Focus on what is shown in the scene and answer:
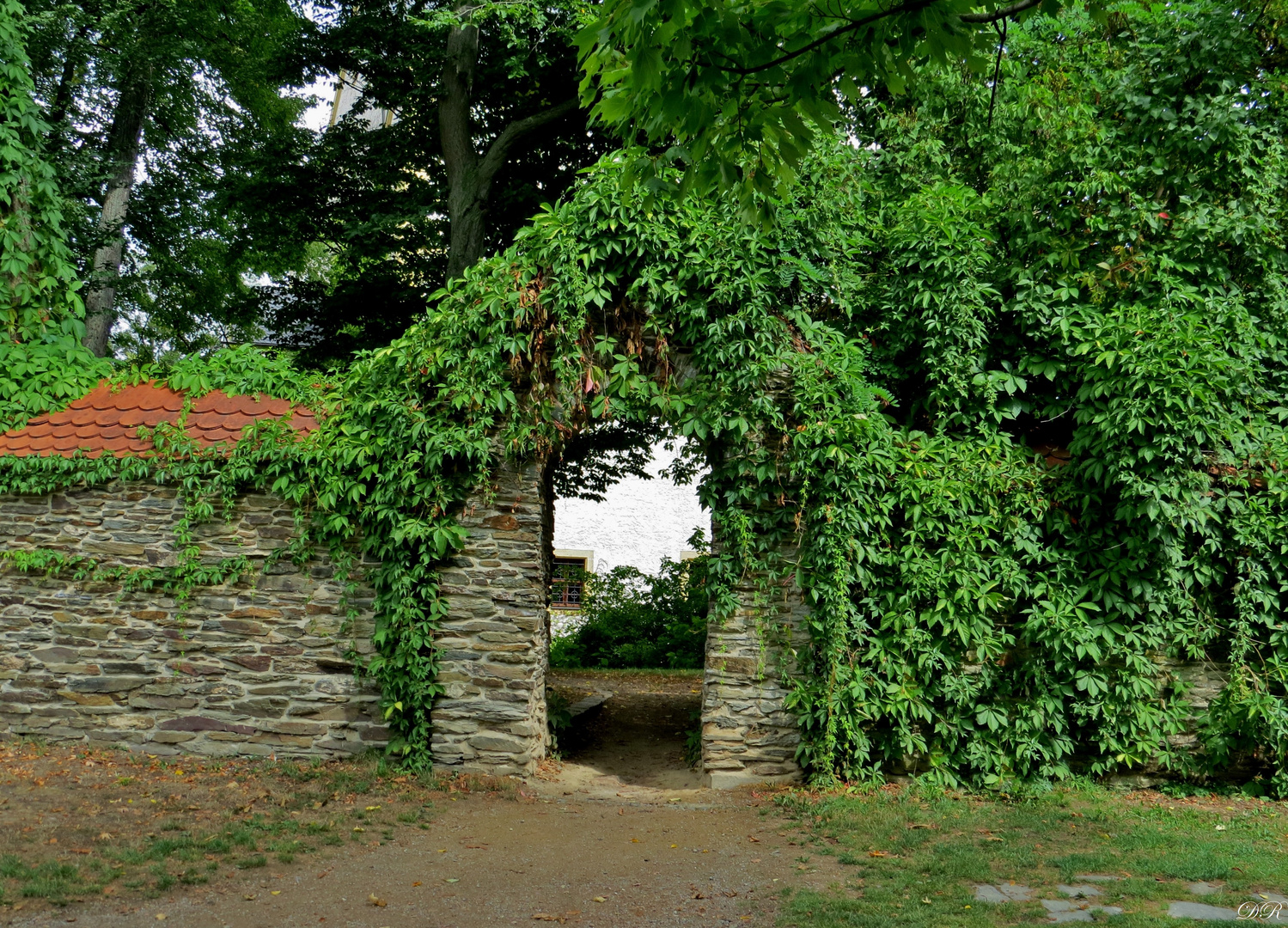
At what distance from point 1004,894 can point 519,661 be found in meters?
4.11

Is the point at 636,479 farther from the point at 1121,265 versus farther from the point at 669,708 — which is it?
the point at 1121,265

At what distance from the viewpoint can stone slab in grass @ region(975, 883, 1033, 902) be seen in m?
5.00

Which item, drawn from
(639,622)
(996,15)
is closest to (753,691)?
(996,15)

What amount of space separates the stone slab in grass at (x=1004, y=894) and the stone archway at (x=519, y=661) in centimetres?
247

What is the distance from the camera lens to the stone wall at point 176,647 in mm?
7777

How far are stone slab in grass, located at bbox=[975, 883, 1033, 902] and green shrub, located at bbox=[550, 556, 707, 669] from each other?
9.73m

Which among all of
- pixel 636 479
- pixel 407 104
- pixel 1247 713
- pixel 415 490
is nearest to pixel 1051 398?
pixel 1247 713

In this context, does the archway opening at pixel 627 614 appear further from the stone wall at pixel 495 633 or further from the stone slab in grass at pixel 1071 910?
the stone slab in grass at pixel 1071 910

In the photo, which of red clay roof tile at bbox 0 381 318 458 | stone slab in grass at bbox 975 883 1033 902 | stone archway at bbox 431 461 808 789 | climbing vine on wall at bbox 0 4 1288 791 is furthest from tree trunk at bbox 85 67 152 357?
stone slab in grass at bbox 975 883 1033 902

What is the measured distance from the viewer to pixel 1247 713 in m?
7.16

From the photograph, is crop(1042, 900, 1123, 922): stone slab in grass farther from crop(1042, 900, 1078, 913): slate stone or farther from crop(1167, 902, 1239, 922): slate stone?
crop(1167, 902, 1239, 922): slate stone

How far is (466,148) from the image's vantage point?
12453 millimetres

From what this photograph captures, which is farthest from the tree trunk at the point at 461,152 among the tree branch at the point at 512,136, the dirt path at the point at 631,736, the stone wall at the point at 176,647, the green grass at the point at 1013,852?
the green grass at the point at 1013,852

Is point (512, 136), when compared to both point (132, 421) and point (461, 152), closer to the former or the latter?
point (461, 152)
